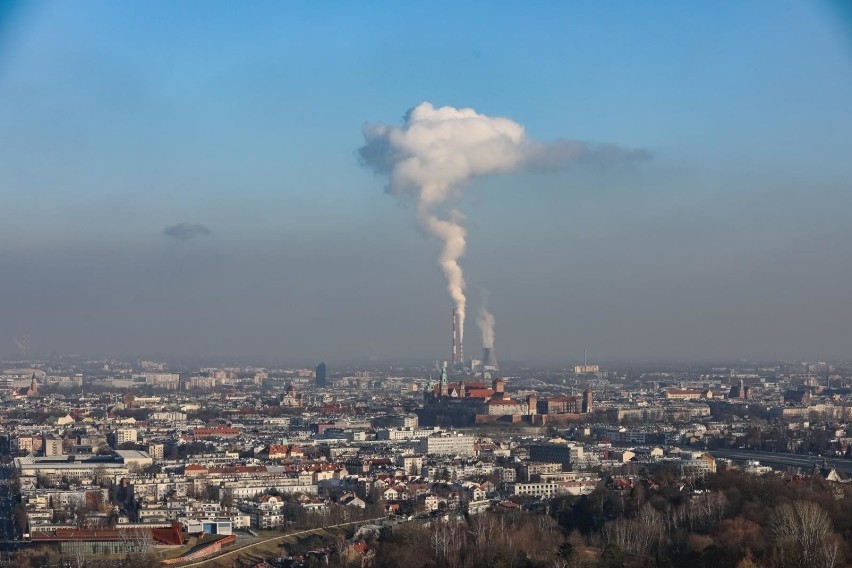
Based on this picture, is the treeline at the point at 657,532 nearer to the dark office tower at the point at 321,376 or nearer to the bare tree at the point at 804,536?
the bare tree at the point at 804,536

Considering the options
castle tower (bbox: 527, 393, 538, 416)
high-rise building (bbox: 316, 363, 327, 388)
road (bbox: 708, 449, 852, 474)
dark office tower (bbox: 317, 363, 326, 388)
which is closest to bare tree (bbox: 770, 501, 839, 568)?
road (bbox: 708, 449, 852, 474)

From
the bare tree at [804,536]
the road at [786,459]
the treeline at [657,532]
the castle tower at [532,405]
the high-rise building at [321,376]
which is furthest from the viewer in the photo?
the high-rise building at [321,376]

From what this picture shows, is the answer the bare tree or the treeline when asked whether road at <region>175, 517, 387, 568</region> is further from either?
the bare tree

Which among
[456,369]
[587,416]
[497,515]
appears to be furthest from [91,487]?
[456,369]

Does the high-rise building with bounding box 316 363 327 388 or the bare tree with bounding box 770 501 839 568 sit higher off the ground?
the high-rise building with bounding box 316 363 327 388

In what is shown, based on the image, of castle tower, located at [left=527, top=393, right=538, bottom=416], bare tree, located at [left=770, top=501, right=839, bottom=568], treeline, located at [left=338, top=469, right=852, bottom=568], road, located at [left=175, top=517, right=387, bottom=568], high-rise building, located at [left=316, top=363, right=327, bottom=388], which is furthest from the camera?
high-rise building, located at [left=316, top=363, right=327, bottom=388]

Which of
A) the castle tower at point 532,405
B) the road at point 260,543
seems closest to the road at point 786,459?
the road at point 260,543

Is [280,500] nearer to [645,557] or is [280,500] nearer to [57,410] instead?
[645,557]

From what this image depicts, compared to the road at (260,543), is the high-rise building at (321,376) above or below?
above

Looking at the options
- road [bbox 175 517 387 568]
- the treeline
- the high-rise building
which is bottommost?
road [bbox 175 517 387 568]
